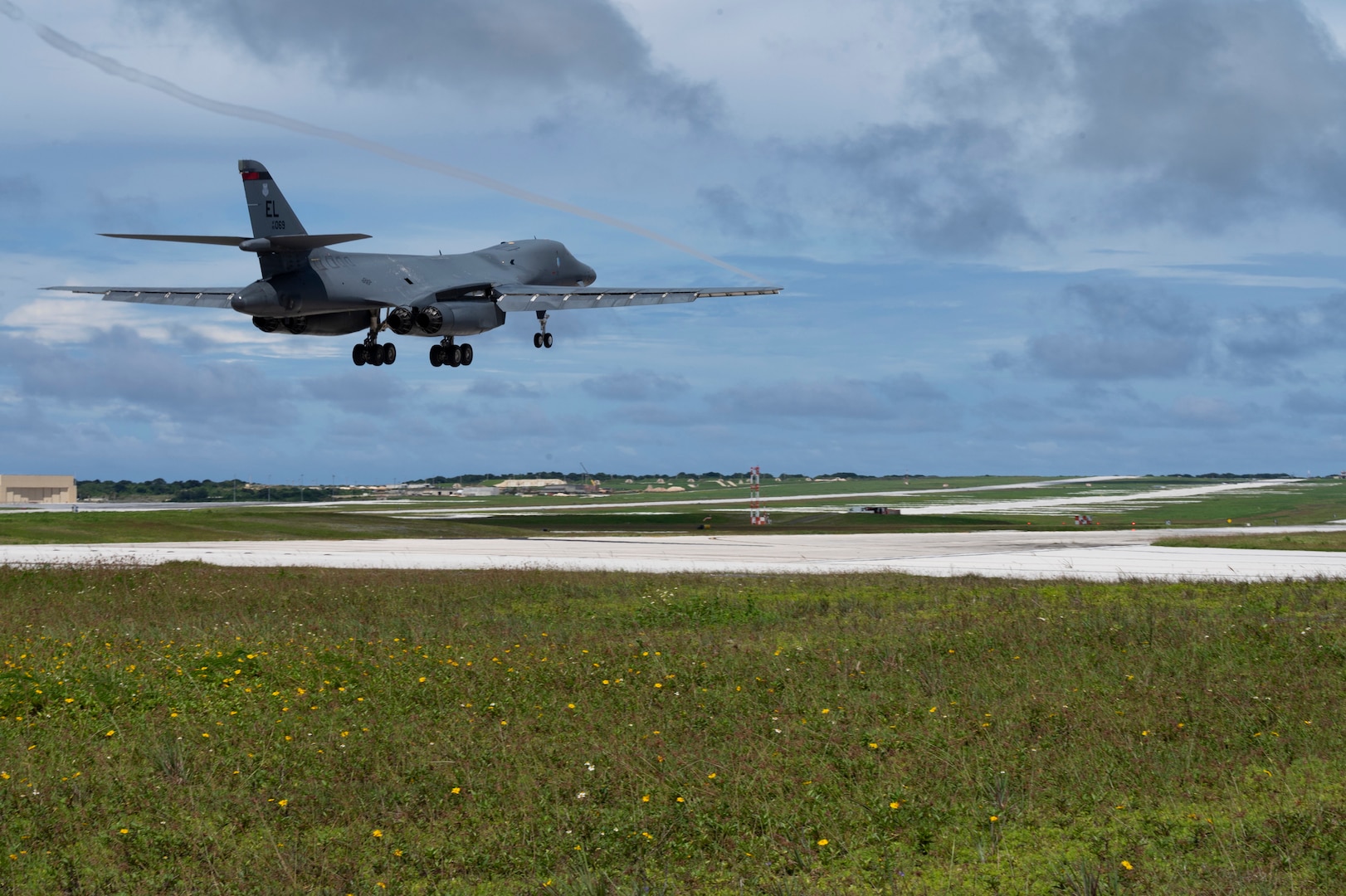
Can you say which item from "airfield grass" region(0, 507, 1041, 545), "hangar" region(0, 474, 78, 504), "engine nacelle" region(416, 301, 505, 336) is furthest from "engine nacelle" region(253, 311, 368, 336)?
"hangar" region(0, 474, 78, 504)

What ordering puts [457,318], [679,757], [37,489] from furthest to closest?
[37,489]
[457,318]
[679,757]

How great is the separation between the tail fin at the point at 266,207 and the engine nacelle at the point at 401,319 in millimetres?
5169

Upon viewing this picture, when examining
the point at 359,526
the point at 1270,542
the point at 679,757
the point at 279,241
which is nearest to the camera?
the point at 679,757

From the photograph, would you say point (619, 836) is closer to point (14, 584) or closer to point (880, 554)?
point (14, 584)

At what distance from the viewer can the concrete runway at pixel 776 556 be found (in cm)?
3431

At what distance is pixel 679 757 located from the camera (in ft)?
36.7

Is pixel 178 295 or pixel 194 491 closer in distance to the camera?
pixel 178 295

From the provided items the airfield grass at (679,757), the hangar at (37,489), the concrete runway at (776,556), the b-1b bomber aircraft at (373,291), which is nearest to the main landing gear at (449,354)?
the b-1b bomber aircraft at (373,291)

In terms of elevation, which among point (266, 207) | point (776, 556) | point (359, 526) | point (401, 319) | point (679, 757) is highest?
point (266, 207)

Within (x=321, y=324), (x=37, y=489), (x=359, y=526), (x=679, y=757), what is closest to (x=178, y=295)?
(x=321, y=324)

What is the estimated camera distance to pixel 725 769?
35.4 feet

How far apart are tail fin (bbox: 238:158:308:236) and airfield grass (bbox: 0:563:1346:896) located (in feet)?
71.5

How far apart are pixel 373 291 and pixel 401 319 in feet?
7.23

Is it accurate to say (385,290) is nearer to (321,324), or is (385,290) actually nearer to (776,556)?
(321,324)
